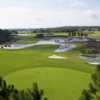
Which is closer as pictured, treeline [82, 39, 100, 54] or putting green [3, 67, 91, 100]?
putting green [3, 67, 91, 100]

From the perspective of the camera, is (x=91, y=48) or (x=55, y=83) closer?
(x=55, y=83)

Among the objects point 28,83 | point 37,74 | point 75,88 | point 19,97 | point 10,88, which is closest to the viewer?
point 19,97

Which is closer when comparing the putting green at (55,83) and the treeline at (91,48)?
the putting green at (55,83)

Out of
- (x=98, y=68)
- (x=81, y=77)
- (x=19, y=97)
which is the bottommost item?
(x=81, y=77)

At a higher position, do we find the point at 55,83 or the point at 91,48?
the point at 55,83

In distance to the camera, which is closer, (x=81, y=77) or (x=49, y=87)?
(x=49, y=87)

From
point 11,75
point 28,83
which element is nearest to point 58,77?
point 28,83

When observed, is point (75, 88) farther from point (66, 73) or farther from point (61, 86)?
point (66, 73)

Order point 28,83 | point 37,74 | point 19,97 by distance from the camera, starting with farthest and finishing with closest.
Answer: point 37,74 → point 28,83 → point 19,97
